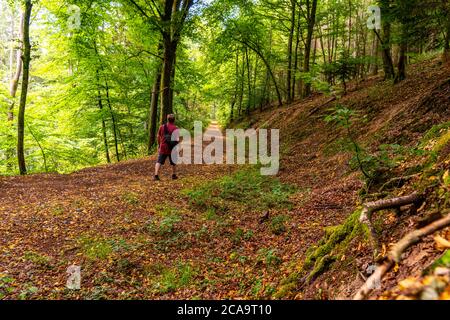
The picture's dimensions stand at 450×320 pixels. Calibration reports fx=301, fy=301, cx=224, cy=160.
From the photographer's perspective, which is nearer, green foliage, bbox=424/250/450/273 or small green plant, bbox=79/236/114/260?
green foliage, bbox=424/250/450/273

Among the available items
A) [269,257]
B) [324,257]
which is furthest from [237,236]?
[324,257]

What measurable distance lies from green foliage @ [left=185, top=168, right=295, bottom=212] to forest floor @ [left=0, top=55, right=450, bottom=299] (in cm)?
3

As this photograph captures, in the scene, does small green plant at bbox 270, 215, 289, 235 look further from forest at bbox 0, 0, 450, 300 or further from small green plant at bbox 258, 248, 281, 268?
small green plant at bbox 258, 248, 281, 268

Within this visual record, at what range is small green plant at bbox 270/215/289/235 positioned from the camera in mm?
5498

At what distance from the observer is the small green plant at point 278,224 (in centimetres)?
550

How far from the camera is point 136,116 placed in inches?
729

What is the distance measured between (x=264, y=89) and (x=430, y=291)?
24.4 metres

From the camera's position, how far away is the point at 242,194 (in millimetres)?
7715

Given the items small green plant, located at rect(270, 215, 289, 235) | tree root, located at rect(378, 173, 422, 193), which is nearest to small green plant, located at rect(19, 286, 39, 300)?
small green plant, located at rect(270, 215, 289, 235)

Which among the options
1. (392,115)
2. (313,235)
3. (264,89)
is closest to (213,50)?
(264,89)

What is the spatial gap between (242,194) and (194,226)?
6.96 ft

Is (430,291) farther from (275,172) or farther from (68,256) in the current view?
(275,172)

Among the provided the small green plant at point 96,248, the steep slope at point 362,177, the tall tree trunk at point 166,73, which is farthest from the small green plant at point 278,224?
the tall tree trunk at point 166,73

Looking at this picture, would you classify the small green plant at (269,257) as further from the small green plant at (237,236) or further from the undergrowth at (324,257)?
the small green plant at (237,236)
